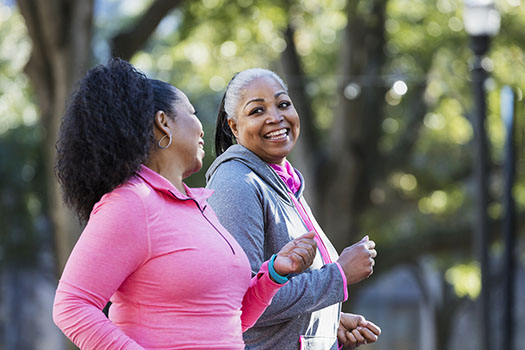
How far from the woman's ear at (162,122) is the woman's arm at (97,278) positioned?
1.08 feet

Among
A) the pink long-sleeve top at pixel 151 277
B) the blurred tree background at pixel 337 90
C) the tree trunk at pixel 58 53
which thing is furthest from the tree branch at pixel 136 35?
the pink long-sleeve top at pixel 151 277

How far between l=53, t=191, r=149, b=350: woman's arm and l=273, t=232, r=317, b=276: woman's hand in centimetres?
47

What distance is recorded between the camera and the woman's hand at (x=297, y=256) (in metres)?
2.54

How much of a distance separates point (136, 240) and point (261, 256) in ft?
2.22

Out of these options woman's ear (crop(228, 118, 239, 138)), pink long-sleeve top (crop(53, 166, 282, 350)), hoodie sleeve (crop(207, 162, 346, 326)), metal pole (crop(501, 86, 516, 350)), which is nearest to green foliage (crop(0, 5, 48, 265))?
metal pole (crop(501, 86, 516, 350))

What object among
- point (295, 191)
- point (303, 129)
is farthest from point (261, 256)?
point (303, 129)

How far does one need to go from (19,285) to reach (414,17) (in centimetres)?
1515

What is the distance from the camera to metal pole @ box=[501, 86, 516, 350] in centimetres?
1074

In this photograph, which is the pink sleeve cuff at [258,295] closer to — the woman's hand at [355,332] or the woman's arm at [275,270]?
the woman's arm at [275,270]

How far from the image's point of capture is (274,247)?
2949mm

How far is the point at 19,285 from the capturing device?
25.5 meters

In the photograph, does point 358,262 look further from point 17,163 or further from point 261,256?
point 17,163

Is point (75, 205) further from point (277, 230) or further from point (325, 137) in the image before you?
point (325, 137)

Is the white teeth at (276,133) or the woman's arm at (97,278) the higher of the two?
the white teeth at (276,133)
